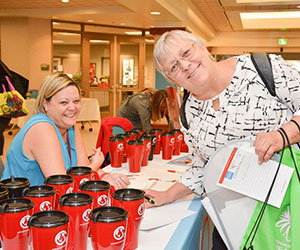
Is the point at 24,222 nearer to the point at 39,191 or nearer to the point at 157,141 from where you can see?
the point at 39,191

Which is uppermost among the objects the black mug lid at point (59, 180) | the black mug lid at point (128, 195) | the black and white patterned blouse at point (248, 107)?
the black and white patterned blouse at point (248, 107)

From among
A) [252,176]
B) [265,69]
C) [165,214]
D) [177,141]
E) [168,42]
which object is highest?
[168,42]

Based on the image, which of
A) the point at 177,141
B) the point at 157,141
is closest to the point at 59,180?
the point at 157,141

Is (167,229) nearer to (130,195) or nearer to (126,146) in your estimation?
(130,195)

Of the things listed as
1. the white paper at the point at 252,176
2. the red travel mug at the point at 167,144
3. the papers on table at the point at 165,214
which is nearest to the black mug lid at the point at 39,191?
the papers on table at the point at 165,214

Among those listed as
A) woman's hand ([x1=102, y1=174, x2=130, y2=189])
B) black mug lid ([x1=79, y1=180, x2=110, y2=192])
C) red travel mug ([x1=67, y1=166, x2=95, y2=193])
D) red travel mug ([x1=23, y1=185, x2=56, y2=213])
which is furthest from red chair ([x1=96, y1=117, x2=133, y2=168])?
red travel mug ([x1=23, y1=185, x2=56, y2=213])

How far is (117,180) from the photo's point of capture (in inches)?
73.5

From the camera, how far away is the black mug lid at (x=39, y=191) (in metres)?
1.16

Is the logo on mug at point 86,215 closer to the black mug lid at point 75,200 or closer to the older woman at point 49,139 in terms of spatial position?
the black mug lid at point 75,200

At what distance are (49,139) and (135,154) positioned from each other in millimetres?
554

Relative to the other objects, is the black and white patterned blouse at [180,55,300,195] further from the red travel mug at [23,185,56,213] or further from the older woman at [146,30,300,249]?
the red travel mug at [23,185,56,213]

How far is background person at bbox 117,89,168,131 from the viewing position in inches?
147

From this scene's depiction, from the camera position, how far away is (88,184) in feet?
4.28

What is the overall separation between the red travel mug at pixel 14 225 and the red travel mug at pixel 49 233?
0.05m
